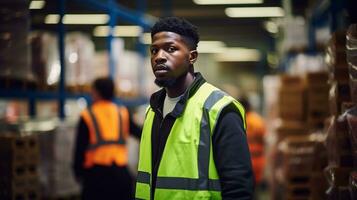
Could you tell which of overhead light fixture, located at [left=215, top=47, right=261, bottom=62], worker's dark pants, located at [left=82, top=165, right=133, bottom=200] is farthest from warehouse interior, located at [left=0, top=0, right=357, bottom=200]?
overhead light fixture, located at [left=215, top=47, right=261, bottom=62]

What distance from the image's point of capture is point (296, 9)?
48.5 feet

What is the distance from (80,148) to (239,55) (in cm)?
1923

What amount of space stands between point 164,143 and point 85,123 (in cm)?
305

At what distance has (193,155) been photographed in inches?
126

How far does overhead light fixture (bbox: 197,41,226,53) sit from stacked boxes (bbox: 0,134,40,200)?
15.5m

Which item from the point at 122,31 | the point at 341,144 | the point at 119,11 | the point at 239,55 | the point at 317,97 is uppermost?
the point at 122,31

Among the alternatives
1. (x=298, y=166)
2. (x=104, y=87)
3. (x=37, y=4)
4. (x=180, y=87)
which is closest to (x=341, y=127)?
(x=180, y=87)

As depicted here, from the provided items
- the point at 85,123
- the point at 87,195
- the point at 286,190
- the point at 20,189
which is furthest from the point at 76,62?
the point at 286,190

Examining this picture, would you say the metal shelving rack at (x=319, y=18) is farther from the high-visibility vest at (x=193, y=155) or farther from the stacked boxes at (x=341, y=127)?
the high-visibility vest at (x=193, y=155)

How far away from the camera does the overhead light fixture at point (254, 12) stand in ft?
47.8

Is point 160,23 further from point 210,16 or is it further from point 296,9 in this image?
point 210,16

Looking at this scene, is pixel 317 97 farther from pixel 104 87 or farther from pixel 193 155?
pixel 193 155

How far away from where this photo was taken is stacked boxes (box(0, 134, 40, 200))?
5.07m

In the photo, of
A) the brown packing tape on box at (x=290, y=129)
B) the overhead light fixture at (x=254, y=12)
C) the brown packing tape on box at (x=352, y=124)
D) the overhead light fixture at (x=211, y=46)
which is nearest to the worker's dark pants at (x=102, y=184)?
the brown packing tape on box at (x=352, y=124)
